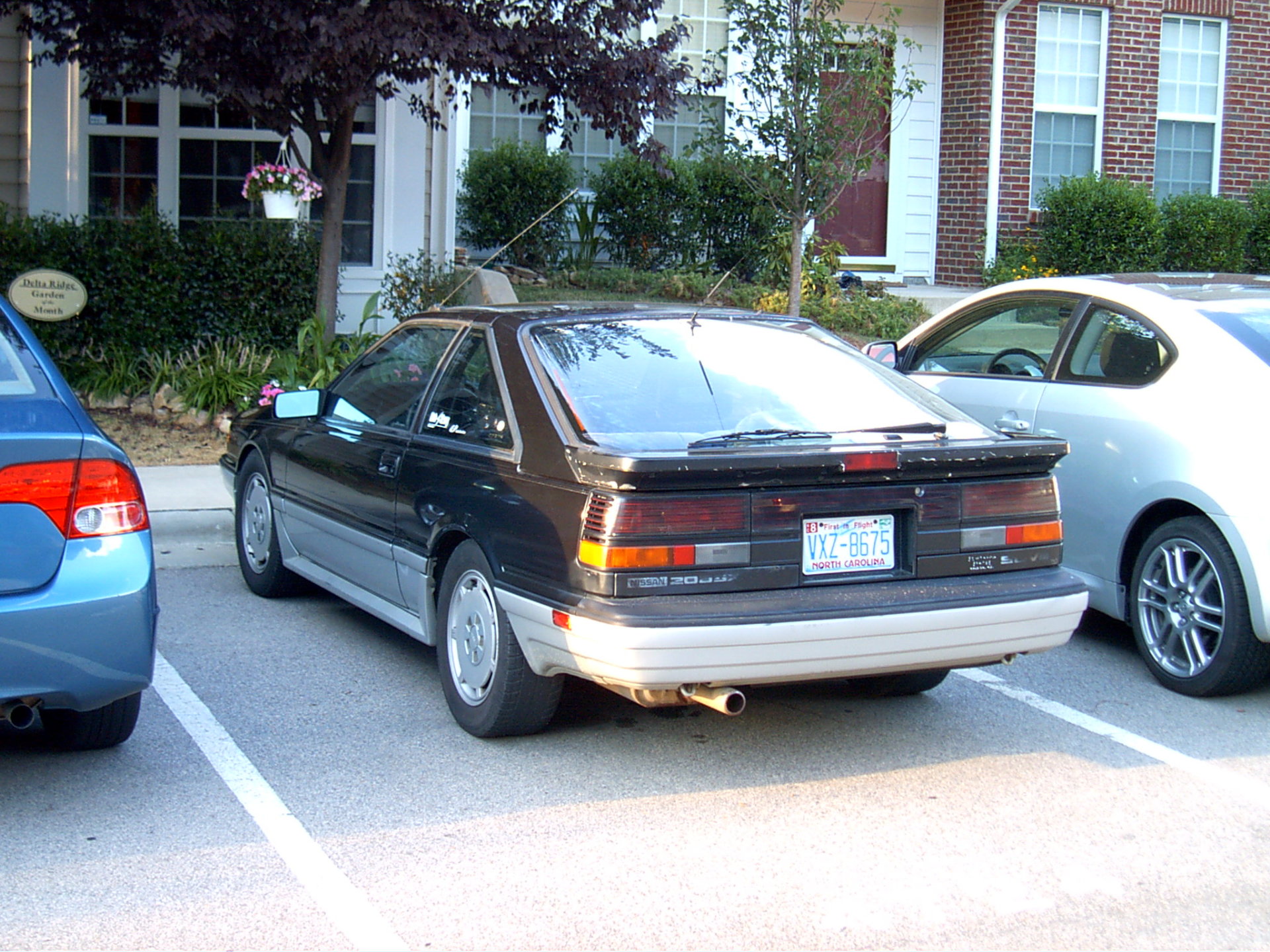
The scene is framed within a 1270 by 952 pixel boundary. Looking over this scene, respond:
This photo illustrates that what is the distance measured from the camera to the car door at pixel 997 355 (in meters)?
6.39

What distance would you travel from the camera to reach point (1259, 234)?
1633 cm

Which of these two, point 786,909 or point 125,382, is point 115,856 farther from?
point 125,382

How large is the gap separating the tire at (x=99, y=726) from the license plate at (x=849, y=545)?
2150 millimetres

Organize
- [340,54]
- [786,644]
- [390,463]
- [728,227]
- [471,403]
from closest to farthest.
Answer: [786,644]
[471,403]
[390,463]
[340,54]
[728,227]

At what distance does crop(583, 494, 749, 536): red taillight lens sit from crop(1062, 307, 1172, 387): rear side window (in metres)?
2.48

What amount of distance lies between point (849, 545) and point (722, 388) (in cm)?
78

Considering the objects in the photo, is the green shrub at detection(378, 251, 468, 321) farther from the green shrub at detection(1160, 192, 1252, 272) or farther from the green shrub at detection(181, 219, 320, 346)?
the green shrub at detection(1160, 192, 1252, 272)

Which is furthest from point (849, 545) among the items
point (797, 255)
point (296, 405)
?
point (797, 255)

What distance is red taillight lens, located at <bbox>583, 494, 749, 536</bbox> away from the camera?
4.07 meters

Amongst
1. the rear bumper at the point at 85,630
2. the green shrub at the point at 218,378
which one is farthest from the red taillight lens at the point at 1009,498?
the green shrub at the point at 218,378

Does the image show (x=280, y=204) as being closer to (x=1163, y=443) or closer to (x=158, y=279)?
(x=158, y=279)

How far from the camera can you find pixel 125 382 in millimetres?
10734

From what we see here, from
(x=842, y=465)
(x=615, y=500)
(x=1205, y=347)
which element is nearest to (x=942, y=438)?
(x=842, y=465)

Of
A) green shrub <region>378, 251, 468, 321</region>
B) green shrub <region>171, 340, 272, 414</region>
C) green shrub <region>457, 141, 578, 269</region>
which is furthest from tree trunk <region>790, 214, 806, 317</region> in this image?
green shrub <region>171, 340, 272, 414</region>
